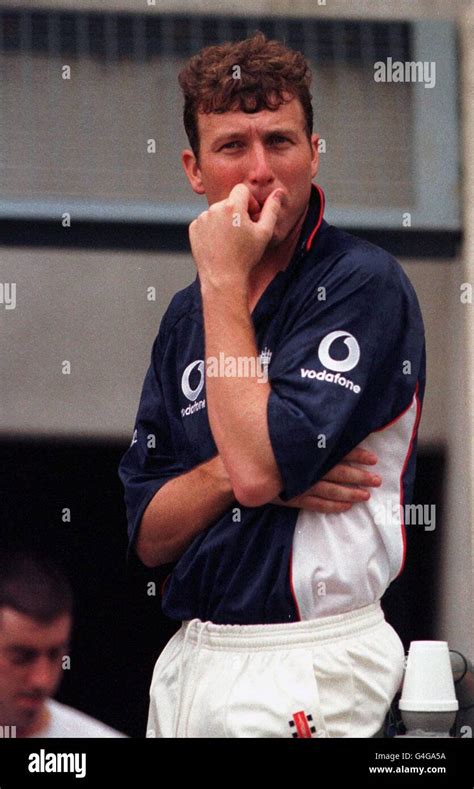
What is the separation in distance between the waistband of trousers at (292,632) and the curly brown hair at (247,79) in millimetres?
963

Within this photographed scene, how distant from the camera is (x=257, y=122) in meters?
2.71

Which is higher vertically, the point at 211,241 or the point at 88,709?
the point at 211,241

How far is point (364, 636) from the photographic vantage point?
264 centimetres

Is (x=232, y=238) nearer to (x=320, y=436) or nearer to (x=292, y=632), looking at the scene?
(x=320, y=436)

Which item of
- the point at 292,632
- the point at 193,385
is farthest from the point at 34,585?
the point at 292,632

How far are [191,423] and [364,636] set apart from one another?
0.55 metres

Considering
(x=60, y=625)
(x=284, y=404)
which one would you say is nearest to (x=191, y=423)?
(x=284, y=404)

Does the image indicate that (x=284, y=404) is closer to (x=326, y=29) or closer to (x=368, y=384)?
(x=368, y=384)

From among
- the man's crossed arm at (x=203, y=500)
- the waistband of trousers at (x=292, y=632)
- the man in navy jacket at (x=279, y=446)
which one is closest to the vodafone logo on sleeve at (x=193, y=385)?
the man in navy jacket at (x=279, y=446)

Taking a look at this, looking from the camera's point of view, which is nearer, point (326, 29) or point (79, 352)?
point (326, 29)

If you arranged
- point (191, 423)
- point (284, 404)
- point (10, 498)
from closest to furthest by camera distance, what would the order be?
1. point (284, 404)
2. point (191, 423)
3. point (10, 498)

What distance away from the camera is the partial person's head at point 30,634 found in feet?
10.3

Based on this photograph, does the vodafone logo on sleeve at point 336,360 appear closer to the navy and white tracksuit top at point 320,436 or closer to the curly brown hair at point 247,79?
the navy and white tracksuit top at point 320,436

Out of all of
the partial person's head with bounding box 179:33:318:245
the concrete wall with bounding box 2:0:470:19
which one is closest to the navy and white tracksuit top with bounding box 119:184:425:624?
the partial person's head with bounding box 179:33:318:245
